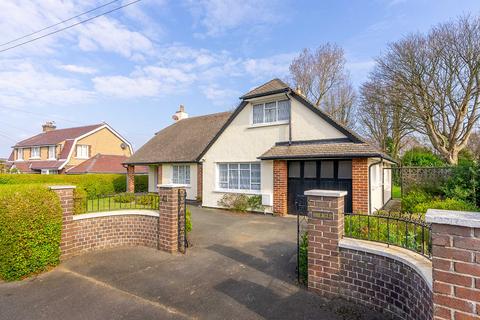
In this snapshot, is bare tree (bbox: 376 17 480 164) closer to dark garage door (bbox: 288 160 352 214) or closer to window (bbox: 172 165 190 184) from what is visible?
dark garage door (bbox: 288 160 352 214)

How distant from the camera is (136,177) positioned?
22734mm

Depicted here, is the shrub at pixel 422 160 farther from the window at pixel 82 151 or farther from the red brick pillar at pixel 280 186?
the window at pixel 82 151

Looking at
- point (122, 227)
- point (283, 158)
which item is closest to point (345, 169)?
point (283, 158)

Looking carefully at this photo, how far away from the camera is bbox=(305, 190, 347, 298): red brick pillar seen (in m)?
4.27

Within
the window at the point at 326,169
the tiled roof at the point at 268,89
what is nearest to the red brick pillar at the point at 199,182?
the tiled roof at the point at 268,89

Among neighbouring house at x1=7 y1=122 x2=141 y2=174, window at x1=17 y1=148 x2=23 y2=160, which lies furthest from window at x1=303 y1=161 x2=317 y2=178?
window at x1=17 y1=148 x2=23 y2=160

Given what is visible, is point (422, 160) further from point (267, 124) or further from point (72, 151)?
point (72, 151)

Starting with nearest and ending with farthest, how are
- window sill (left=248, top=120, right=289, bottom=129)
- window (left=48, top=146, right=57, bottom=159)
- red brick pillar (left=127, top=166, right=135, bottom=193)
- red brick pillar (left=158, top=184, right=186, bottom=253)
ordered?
red brick pillar (left=158, top=184, right=186, bottom=253), window sill (left=248, top=120, right=289, bottom=129), red brick pillar (left=127, top=166, right=135, bottom=193), window (left=48, top=146, right=57, bottom=159)

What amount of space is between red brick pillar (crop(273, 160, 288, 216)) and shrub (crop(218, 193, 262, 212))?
3.22ft

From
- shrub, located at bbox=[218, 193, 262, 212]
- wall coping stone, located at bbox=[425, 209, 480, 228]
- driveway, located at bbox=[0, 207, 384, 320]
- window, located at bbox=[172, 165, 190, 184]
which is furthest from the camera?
window, located at bbox=[172, 165, 190, 184]

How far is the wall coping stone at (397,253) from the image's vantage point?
304 cm

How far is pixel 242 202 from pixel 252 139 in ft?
10.4

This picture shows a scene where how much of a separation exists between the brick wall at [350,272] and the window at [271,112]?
8245mm

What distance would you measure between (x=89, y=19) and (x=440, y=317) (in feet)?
39.4
